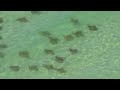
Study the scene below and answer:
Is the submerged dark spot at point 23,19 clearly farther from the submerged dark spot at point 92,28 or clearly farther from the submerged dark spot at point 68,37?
the submerged dark spot at point 92,28

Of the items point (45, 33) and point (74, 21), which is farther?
point (74, 21)

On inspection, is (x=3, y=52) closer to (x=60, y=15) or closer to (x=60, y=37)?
(x=60, y=37)

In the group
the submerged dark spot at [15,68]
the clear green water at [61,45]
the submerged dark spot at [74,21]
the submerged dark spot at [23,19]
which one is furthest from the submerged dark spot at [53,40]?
the submerged dark spot at [15,68]

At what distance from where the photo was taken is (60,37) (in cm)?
656

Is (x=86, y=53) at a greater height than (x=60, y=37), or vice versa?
(x=60, y=37)

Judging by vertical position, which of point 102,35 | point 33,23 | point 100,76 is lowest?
point 100,76

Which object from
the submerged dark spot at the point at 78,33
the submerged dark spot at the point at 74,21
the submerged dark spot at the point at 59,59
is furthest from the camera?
the submerged dark spot at the point at 74,21

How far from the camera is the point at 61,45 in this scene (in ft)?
20.8

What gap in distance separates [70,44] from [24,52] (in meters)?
0.77


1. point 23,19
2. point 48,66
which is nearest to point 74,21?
point 23,19

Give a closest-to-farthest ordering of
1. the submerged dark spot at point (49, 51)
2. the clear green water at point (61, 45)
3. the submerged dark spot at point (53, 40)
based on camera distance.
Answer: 1. the clear green water at point (61, 45)
2. the submerged dark spot at point (49, 51)
3. the submerged dark spot at point (53, 40)

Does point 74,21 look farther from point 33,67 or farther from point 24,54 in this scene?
point 33,67

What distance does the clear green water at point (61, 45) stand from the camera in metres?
5.69

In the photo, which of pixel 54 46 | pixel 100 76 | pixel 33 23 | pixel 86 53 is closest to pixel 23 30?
pixel 33 23
